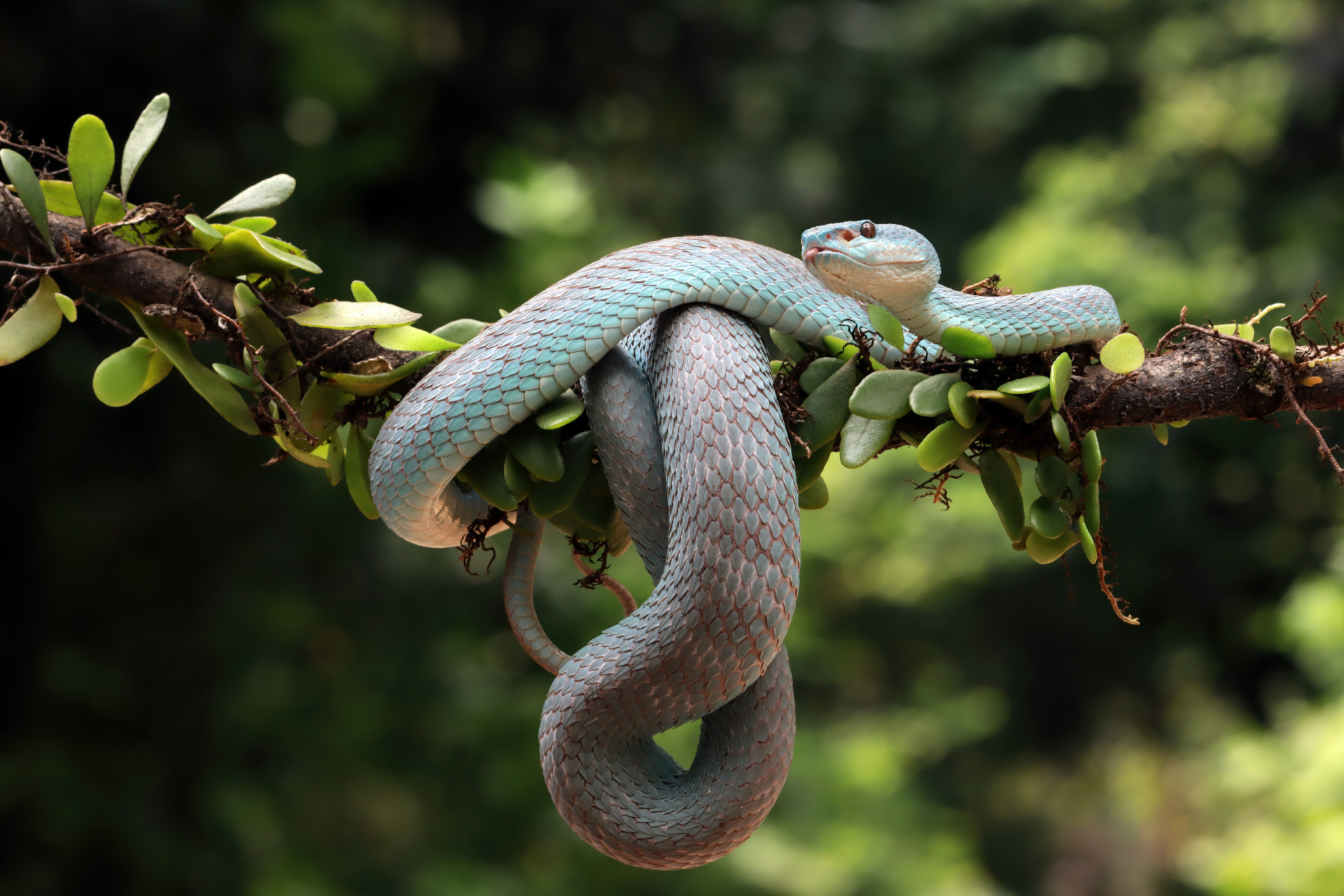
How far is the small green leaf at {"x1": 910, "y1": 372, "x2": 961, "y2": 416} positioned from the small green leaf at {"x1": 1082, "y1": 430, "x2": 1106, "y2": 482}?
0.54 ft

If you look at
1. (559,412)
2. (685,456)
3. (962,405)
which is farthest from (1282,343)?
(559,412)

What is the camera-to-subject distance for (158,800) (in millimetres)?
4949

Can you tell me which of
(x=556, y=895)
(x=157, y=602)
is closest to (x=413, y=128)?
(x=157, y=602)

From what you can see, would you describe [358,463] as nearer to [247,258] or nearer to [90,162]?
[247,258]

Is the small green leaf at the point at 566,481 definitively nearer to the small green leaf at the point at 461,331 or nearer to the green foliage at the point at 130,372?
the small green leaf at the point at 461,331

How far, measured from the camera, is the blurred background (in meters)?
4.82

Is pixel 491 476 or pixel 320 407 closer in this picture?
pixel 491 476

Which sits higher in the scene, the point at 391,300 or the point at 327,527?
the point at 391,300

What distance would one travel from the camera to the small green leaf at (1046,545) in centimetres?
124

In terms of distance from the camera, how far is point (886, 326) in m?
1.18

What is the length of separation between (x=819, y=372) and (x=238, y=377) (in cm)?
73

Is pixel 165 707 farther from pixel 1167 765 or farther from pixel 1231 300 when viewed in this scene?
pixel 1167 765

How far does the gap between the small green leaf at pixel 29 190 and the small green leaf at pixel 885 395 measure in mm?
1024

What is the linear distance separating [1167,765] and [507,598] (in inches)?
530
